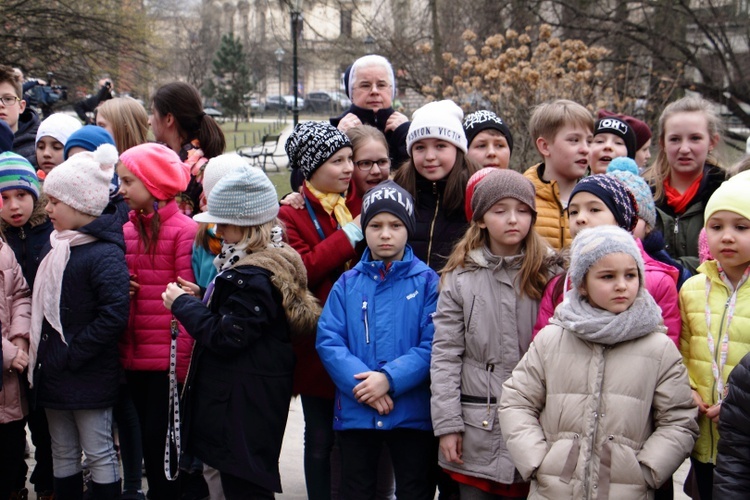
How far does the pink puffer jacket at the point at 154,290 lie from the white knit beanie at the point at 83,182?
0.85ft

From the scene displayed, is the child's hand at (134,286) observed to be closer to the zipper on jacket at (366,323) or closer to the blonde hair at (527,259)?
the zipper on jacket at (366,323)

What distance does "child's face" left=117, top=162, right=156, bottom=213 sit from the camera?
13.1ft

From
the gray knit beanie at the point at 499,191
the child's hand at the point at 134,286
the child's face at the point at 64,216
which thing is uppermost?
the gray knit beanie at the point at 499,191

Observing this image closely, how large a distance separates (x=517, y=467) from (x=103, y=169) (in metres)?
2.53

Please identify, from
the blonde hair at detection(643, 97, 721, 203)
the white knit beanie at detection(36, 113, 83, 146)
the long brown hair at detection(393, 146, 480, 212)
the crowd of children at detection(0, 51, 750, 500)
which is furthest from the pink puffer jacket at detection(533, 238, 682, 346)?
the white knit beanie at detection(36, 113, 83, 146)

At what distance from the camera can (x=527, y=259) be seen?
10.8ft

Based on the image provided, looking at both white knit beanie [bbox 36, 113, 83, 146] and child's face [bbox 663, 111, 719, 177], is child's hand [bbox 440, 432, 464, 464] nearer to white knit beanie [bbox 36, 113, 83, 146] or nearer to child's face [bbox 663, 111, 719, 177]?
Answer: child's face [bbox 663, 111, 719, 177]

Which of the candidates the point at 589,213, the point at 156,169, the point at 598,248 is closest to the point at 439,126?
the point at 589,213

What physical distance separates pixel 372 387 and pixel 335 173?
113 centimetres

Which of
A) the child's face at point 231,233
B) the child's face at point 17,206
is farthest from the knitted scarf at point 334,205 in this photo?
the child's face at point 17,206

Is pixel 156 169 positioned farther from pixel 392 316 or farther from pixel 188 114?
pixel 392 316

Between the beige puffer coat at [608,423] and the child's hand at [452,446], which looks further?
the child's hand at [452,446]

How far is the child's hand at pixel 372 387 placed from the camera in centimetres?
331

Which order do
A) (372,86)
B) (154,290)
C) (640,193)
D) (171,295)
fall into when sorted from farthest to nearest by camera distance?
(372,86) < (154,290) < (171,295) < (640,193)
